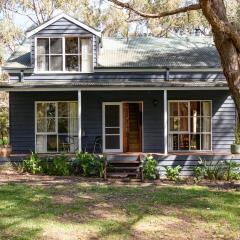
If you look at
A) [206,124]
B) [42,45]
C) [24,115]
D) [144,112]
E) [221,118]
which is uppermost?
[42,45]

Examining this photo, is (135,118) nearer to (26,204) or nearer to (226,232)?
(26,204)

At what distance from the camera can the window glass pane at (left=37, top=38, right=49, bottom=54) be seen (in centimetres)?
1839

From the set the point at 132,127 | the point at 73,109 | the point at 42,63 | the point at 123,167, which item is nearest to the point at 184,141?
the point at 132,127

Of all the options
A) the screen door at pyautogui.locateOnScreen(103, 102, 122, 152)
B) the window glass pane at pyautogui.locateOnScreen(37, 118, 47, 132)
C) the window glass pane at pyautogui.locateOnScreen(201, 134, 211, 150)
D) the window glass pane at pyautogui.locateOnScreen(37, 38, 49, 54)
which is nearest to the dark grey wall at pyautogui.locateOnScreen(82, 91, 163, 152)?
the screen door at pyautogui.locateOnScreen(103, 102, 122, 152)

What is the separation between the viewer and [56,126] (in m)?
18.7

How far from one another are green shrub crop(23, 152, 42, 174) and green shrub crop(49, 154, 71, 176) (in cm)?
31

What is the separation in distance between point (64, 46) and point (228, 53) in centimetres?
1103

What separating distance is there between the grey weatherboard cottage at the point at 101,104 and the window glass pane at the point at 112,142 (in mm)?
12

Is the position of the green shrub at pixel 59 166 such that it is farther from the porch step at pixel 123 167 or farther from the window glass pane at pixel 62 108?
the window glass pane at pixel 62 108

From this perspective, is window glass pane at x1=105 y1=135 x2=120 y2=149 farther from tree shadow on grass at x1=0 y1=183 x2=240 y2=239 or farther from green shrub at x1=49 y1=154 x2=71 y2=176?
tree shadow on grass at x1=0 y1=183 x2=240 y2=239

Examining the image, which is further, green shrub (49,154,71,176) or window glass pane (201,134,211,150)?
window glass pane (201,134,211,150)

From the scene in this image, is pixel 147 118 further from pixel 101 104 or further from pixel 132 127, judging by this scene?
pixel 101 104

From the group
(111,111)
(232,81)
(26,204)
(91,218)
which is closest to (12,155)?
(111,111)

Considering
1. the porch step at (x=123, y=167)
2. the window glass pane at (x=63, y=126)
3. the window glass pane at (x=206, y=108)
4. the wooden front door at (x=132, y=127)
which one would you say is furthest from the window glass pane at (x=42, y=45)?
the window glass pane at (x=206, y=108)
